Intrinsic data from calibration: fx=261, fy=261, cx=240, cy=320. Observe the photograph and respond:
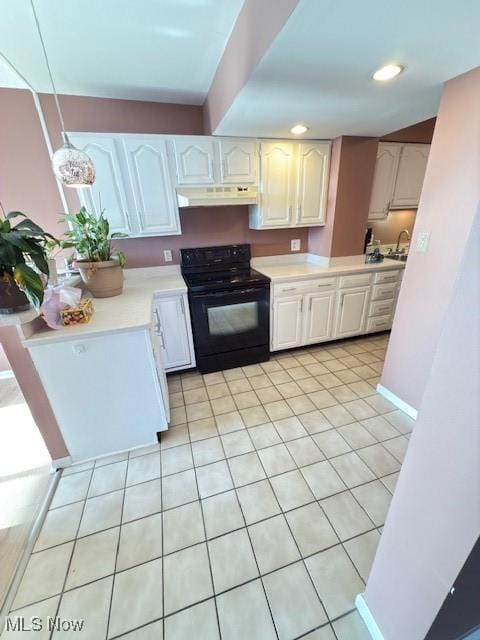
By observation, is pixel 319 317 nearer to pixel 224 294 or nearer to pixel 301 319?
pixel 301 319

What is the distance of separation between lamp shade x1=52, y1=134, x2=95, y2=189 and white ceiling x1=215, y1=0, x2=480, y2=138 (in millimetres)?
969

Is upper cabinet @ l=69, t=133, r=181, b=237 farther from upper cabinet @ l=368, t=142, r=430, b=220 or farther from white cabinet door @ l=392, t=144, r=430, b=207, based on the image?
white cabinet door @ l=392, t=144, r=430, b=207

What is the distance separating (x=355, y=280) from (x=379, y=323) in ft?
2.25

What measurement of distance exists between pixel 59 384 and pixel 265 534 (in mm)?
1372

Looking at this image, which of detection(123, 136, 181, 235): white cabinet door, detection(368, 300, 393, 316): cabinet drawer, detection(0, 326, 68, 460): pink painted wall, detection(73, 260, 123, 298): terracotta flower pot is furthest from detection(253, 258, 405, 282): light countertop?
detection(0, 326, 68, 460): pink painted wall

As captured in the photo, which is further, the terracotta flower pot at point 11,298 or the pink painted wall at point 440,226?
the pink painted wall at point 440,226

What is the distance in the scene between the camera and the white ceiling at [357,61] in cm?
90

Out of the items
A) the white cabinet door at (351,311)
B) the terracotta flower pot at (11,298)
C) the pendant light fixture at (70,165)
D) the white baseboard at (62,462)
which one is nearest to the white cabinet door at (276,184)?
the white cabinet door at (351,311)

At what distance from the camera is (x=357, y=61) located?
1185 mm

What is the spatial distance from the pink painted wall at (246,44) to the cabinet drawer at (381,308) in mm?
2355

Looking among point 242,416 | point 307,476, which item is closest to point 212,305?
point 242,416

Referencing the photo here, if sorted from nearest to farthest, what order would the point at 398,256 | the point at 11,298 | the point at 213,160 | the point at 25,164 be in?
1. the point at 11,298
2. the point at 25,164
3. the point at 213,160
4. the point at 398,256

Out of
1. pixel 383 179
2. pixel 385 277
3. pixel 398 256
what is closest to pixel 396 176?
pixel 383 179

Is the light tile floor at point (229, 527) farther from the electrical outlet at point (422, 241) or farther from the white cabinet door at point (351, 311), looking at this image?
the electrical outlet at point (422, 241)
